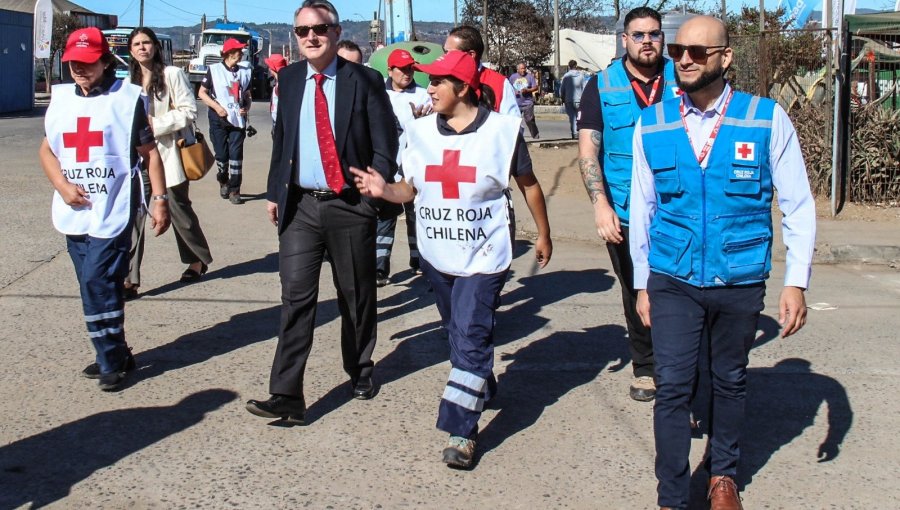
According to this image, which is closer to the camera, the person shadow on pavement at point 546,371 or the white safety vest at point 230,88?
the person shadow on pavement at point 546,371

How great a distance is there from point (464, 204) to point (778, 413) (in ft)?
6.63

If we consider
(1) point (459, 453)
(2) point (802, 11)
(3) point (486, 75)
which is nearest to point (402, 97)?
(3) point (486, 75)

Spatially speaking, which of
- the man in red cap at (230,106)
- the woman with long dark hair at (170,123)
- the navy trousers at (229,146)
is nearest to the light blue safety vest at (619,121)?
the woman with long dark hair at (170,123)

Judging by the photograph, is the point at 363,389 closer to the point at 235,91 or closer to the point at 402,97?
the point at 402,97

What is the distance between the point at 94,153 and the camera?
5.74 m

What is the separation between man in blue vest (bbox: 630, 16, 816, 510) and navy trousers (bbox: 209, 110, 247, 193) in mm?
9267

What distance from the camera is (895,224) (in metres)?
11.4

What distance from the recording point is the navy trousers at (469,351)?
15.6 ft

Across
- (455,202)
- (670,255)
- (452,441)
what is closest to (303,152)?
(455,202)

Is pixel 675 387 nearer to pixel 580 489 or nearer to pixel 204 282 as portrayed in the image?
pixel 580 489

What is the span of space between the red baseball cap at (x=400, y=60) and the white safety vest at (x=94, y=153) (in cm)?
268

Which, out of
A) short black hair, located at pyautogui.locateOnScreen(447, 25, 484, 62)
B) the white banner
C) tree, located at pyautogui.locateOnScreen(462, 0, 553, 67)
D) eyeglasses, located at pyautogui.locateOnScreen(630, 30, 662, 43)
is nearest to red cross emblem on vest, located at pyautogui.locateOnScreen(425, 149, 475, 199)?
eyeglasses, located at pyautogui.locateOnScreen(630, 30, 662, 43)

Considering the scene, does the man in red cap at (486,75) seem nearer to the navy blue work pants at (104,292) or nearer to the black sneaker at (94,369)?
the navy blue work pants at (104,292)

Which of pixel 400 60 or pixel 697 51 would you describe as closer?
pixel 697 51
